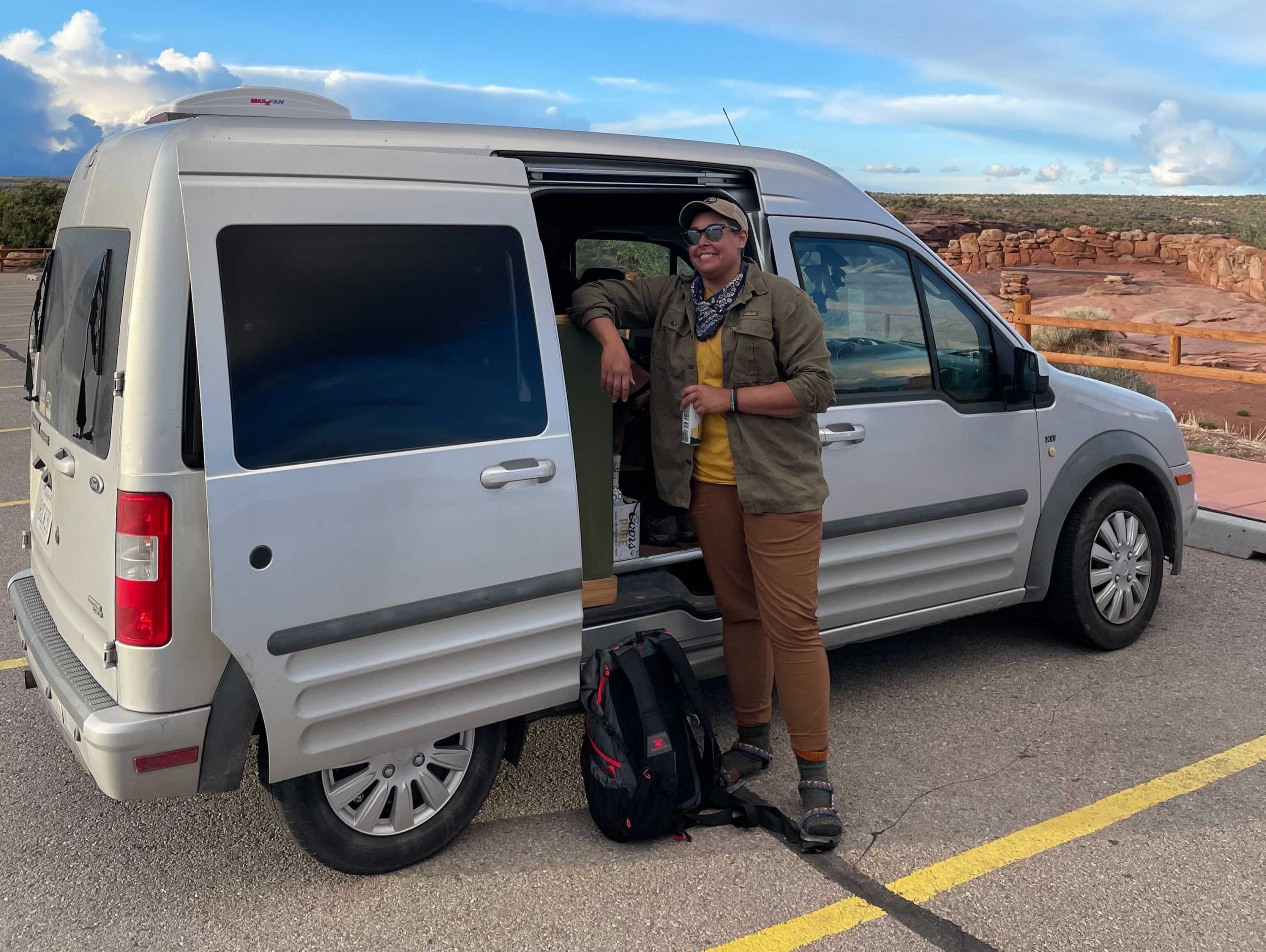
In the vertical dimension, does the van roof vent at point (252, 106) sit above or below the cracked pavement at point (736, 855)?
above

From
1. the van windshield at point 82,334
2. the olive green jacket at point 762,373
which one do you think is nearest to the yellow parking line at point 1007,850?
the olive green jacket at point 762,373

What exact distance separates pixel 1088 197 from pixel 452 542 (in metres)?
91.5

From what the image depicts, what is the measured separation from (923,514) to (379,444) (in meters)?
2.16

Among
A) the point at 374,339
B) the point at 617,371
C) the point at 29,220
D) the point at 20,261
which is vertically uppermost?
the point at 29,220

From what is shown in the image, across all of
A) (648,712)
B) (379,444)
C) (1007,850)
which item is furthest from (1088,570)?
(379,444)

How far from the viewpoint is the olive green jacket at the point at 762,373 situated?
3.46m

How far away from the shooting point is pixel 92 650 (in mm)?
3021

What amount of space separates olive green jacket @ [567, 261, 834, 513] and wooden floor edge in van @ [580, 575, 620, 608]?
0.39 meters

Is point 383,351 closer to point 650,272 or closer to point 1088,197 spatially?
point 650,272

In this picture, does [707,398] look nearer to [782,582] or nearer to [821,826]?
[782,582]

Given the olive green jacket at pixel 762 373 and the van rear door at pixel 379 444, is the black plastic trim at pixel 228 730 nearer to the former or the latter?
the van rear door at pixel 379 444

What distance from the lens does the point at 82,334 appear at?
3.15 metres

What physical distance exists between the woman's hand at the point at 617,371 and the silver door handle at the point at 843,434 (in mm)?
830

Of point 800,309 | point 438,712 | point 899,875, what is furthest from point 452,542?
point 899,875
